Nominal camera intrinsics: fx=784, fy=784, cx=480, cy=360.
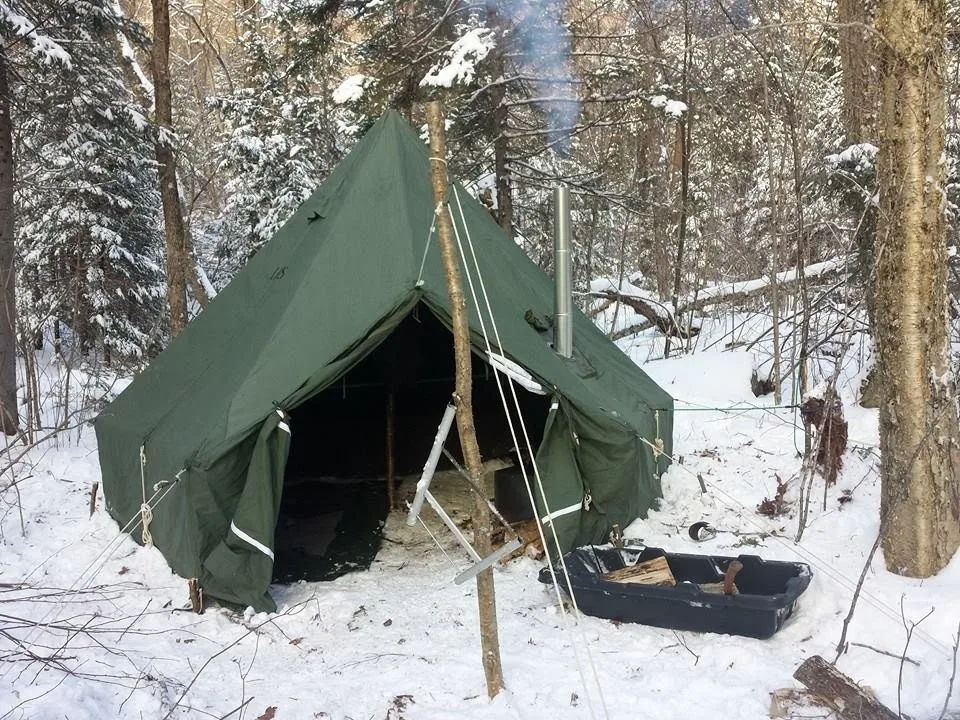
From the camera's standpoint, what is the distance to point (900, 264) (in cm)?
367

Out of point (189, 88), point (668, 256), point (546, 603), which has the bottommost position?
point (546, 603)

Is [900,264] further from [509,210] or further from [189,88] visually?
[189,88]

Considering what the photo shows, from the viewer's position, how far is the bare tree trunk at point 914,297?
11.8 feet

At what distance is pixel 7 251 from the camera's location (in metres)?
7.61

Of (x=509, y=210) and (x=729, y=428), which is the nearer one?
(x=729, y=428)

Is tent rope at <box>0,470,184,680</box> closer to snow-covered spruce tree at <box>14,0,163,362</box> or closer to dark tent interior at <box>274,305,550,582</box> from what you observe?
dark tent interior at <box>274,305,550,582</box>

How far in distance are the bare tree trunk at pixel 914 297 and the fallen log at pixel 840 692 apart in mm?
984

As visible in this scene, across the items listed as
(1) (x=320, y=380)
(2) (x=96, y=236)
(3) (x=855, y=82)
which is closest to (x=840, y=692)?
(1) (x=320, y=380)

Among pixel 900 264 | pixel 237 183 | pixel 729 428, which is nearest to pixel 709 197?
pixel 237 183

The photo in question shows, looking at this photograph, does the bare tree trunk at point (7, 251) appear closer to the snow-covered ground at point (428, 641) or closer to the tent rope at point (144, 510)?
the snow-covered ground at point (428, 641)

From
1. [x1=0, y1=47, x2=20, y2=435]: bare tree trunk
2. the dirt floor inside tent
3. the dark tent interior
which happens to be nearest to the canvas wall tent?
the dirt floor inside tent

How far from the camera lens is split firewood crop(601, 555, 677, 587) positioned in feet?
13.2

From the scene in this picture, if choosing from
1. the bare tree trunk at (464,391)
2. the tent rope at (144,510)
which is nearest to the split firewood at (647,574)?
the bare tree trunk at (464,391)

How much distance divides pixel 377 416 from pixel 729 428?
3.51 m
